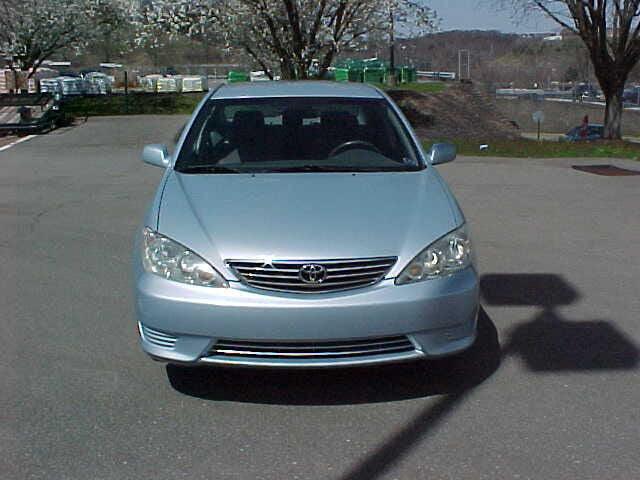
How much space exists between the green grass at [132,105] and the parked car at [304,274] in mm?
26287

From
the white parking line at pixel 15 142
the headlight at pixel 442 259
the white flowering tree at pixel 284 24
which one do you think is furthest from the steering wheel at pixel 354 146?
the white flowering tree at pixel 284 24

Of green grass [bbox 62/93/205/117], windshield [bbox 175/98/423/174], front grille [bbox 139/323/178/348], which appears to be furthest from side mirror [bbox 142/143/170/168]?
green grass [bbox 62/93/205/117]

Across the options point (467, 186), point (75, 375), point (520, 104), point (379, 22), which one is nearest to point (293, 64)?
point (379, 22)

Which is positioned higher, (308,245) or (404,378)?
(308,245)

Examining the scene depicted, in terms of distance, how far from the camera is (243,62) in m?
33.2

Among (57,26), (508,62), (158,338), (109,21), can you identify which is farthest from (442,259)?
(508,62)

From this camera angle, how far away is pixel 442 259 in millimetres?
4598

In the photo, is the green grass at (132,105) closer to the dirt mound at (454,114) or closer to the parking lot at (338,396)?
the dirt mound at (454,114)

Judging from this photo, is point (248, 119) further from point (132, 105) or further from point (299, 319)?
point (132, 105)

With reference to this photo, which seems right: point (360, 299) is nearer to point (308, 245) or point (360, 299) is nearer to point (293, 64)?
point (308, 245)

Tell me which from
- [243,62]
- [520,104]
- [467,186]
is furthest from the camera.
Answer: [520,104]

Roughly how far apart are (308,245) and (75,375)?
1.63 meters

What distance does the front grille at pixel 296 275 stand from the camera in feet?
14.3

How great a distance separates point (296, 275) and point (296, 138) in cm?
186
